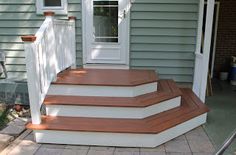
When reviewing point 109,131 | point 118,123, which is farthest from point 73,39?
point 109,131

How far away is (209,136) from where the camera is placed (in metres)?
3.20

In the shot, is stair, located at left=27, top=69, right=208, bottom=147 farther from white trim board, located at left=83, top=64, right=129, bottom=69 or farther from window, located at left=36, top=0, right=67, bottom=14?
window, located at left=36, top=0, right=67, bottom=14

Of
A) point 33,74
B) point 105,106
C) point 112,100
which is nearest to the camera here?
point 33,74

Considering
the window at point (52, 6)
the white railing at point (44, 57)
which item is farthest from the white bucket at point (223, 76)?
Answer: the window at point (52, 6)

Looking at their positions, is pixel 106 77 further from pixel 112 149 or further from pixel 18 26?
pixel 18 26

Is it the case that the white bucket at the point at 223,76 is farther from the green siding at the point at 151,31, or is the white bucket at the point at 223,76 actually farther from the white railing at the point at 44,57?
the white railing at the point at 44,57

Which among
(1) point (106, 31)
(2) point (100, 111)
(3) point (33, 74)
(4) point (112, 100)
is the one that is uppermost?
(1) point (106, 31)

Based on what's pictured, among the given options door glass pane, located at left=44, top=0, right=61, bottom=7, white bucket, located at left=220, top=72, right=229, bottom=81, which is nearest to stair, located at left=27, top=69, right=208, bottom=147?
door glass pane, located at left=44, top=0, right=61, bottom=7

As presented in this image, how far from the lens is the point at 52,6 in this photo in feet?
15.0

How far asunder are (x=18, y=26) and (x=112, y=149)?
3.01 meters

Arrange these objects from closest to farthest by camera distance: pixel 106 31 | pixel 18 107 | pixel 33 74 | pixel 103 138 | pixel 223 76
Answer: pixel 33 74 < pixel 103 138 < pixel 18 107 < pixel 106 31 < pixel 223 76

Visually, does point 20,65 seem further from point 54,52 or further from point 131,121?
point 131,121

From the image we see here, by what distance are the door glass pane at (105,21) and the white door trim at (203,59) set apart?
4.73 ft

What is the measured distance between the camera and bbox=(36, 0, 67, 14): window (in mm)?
4504
